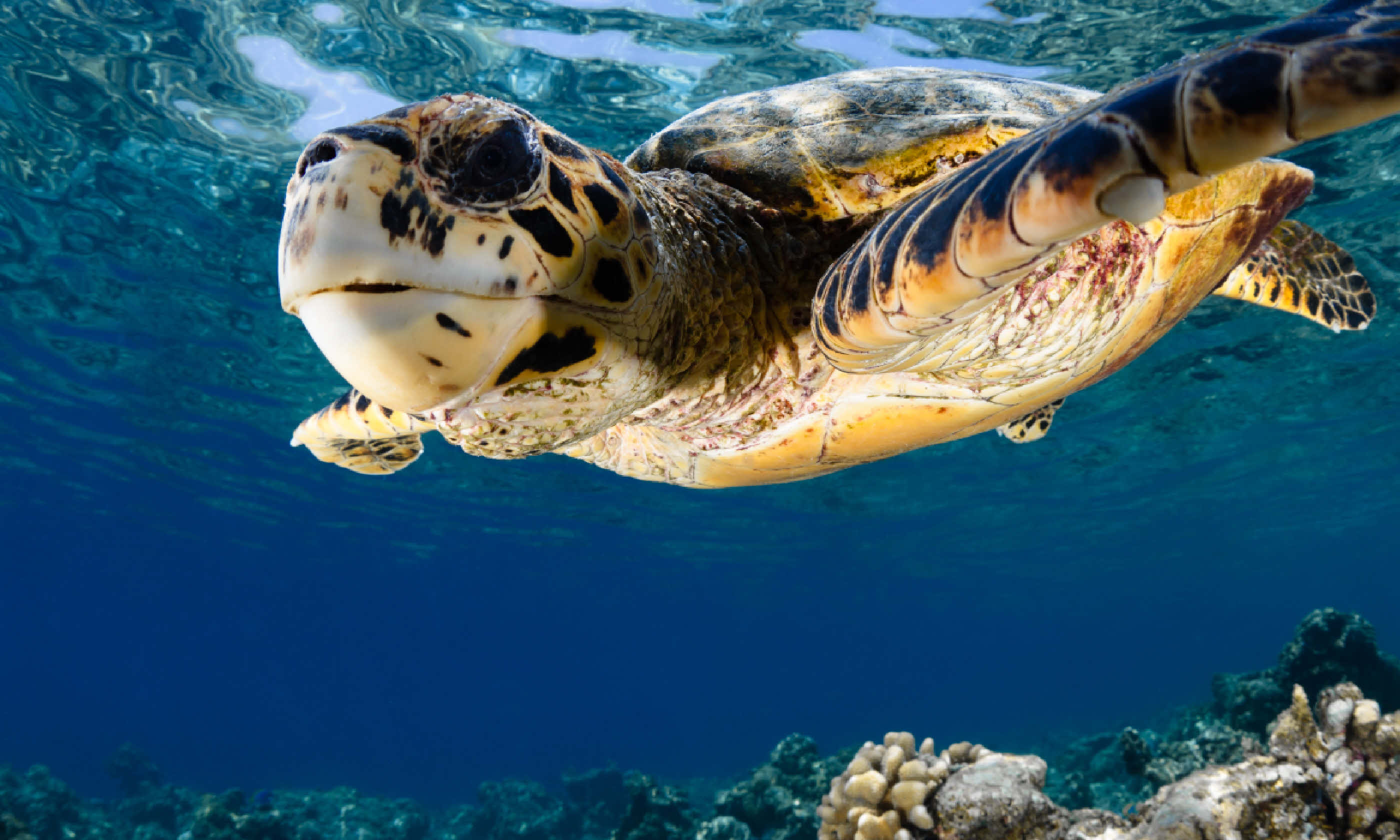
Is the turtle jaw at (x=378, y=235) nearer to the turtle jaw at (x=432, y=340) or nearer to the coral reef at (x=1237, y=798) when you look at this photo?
the turtle jaw at (x=432, y=340)

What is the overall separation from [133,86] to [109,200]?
2.79 metres

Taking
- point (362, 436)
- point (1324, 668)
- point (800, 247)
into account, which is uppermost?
point (800, 247)

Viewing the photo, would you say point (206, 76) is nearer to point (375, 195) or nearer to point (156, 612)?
point (375, 195)

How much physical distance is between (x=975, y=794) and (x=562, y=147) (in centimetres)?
354

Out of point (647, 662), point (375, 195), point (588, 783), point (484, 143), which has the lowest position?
point (647, 662)

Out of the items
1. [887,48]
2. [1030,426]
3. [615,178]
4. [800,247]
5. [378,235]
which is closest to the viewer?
[378,235]

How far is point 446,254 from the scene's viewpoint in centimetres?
116

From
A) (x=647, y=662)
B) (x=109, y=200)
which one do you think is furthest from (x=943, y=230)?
(x=647, y=662)

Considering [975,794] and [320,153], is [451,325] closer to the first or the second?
[320,153]

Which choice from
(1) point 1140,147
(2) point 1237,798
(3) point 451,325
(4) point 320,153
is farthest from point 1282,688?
(4) point 320,153

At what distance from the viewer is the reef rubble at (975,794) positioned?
265 centimetres

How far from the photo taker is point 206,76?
24.9ft

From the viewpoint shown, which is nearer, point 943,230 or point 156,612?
point 943,230

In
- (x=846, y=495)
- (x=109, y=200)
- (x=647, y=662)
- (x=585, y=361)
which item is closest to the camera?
(x=585, y=361)
